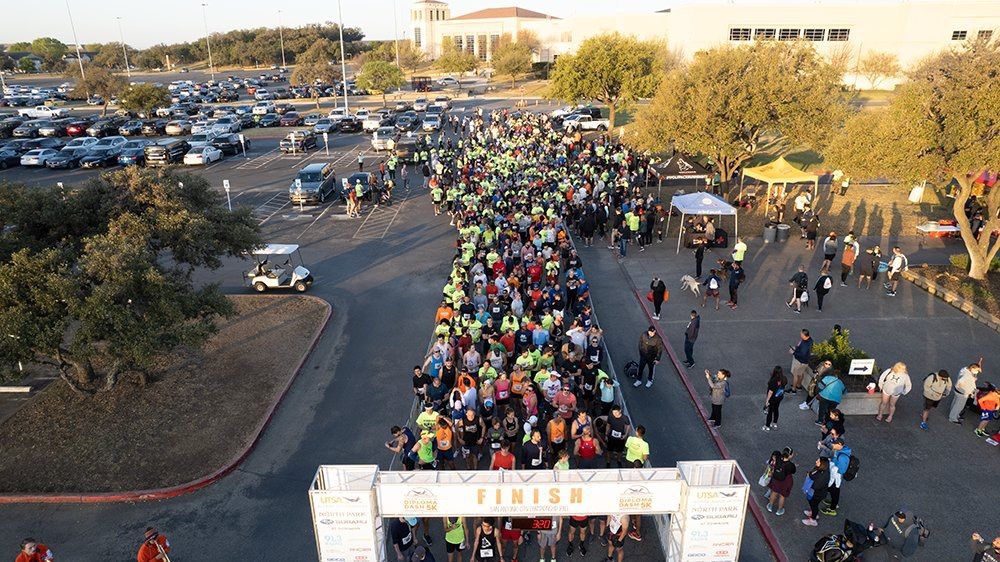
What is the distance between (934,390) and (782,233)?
12.1 m

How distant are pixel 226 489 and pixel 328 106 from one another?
2730 inches

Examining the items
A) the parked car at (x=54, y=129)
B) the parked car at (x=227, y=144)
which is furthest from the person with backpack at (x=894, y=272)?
the parked car at (x=54, y=129)

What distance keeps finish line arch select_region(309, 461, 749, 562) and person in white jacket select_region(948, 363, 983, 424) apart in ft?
22.0

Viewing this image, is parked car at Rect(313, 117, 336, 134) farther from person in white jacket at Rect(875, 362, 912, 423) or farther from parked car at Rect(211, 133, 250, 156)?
person in white jacket at Rect(875, 362, 912, 423)

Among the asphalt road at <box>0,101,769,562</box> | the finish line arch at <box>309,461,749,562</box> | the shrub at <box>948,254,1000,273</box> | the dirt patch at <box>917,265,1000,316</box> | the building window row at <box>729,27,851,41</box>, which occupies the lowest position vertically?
the asphalt road at <box>0,101,769,562</box>

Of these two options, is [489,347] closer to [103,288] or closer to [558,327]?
[558,327]

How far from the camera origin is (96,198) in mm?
12906

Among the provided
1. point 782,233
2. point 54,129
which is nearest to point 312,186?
point 782,233

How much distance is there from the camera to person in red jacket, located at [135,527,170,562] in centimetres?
779

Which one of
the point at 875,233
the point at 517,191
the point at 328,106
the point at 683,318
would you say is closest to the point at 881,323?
the point at 683,318

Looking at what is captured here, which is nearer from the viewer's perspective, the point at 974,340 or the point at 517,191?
the point at 974,340

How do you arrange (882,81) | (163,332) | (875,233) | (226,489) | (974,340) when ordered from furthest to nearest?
(882,81) → (875,233) → (974,340) → (163,332) → (226,489)

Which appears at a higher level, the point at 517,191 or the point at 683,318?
the point at 517,191

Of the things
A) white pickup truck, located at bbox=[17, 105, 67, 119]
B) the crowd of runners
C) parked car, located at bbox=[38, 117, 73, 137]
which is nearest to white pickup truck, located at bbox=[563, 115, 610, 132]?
the crowd of runners
